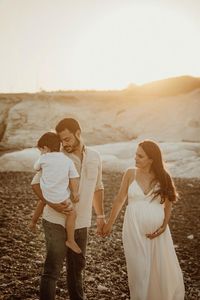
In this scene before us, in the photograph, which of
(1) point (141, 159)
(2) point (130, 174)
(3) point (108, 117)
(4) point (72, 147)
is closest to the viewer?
(4) point (72, 147)

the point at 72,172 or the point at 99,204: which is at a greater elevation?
the point at 72,172

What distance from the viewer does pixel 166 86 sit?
1882 inches

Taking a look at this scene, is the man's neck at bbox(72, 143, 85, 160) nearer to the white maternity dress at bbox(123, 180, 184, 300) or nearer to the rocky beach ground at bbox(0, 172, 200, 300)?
the white maternity dress at bbox(123, 180, 184, 300)

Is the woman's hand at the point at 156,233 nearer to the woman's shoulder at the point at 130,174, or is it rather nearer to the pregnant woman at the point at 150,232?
the pregnant woman at the point at 150,232

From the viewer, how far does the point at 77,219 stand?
4543 mm

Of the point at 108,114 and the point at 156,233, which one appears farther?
the point at 108,114

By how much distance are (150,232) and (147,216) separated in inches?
7.9

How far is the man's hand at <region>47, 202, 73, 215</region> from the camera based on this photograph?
4.27 meters

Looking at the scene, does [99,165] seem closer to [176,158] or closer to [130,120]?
[176,158]

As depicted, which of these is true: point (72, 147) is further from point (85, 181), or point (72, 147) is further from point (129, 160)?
point (129, 160)

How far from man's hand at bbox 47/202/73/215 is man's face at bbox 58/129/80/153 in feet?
2.01

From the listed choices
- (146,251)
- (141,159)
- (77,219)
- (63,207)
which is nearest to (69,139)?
(63,207)

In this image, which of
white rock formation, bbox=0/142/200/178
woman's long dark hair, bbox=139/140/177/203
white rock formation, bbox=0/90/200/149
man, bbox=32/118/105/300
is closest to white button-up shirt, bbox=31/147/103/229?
man, bbox=32/118/105/300

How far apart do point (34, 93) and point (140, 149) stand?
46.8 m
